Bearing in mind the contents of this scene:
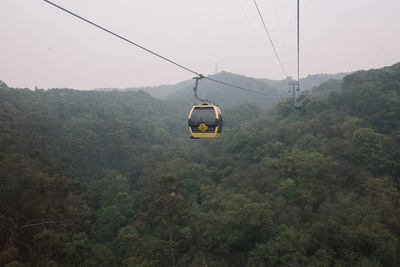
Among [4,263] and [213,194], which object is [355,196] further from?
[4,263]

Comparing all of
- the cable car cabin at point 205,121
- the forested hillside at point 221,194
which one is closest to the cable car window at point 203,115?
the cable car cabin at point 205,121

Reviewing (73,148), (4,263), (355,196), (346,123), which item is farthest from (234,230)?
(73,148)

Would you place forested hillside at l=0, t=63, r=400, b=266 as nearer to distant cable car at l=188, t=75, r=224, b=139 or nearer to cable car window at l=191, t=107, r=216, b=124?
distant cable car at l=188, t=75, r=224, b=139

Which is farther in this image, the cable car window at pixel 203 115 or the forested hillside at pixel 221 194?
the forested hillside at pixel 221 194

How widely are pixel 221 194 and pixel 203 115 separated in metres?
15.2

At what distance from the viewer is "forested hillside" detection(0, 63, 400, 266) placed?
523 inches

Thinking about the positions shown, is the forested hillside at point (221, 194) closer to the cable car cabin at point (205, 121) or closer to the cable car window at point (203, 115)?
the cable car cabin at point (205, 121)

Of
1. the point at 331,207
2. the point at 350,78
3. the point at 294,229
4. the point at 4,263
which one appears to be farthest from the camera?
the point at 350,78

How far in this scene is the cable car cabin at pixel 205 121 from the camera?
8.85m

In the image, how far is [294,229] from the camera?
15.3 m

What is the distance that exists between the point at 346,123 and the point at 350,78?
59.0 feet

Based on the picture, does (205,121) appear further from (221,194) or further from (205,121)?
(221,194)

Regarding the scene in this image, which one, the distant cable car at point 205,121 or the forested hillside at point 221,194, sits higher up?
the distant cable car at point 205,121

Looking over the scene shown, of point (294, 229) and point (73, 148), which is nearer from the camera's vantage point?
point (294, 229)
